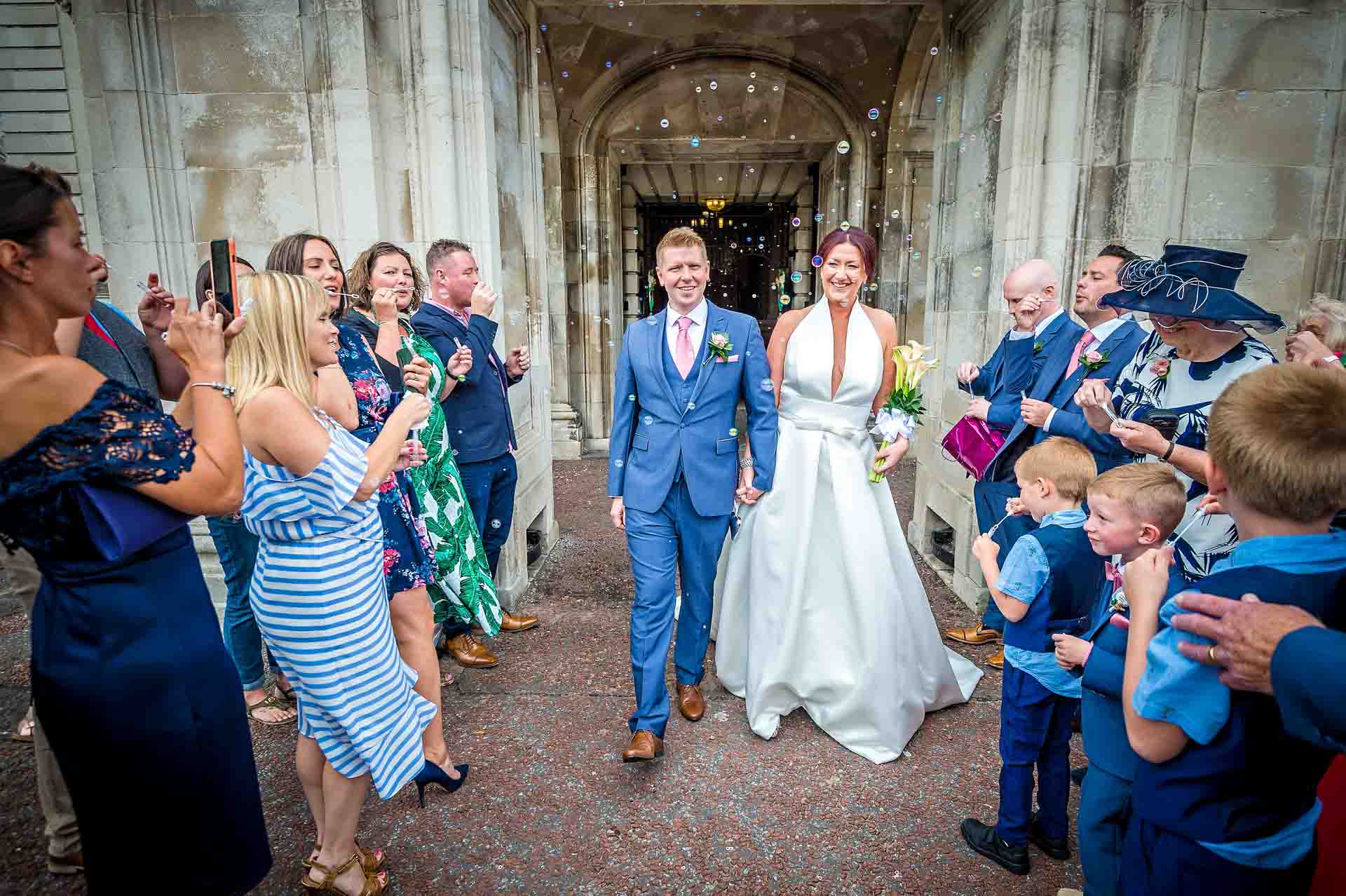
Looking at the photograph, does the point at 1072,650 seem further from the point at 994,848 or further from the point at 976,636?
the point at 976,636

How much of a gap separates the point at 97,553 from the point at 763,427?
2.47 m

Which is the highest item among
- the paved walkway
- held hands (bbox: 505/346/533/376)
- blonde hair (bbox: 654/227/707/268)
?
blonde hair (bbox: 654/227/707/268)

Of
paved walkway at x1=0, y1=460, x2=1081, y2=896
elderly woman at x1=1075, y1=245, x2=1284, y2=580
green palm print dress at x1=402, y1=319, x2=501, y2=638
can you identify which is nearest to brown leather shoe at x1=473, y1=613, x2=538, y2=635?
paved walkway at x1=0, y1=460, x2=1081, y2=896

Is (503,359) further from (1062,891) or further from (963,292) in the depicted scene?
(1062,891)

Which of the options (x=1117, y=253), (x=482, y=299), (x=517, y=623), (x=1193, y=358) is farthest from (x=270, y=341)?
(x=1117, y=253)

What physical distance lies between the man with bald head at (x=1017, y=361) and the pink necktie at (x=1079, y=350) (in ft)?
0.21

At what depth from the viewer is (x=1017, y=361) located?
390cm

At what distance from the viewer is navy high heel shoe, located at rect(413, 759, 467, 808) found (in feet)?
9.46

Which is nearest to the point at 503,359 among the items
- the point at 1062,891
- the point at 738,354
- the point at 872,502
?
the point at 738,354

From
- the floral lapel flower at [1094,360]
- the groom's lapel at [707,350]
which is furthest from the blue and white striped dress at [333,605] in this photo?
the floral lapel flower at [1094,360]

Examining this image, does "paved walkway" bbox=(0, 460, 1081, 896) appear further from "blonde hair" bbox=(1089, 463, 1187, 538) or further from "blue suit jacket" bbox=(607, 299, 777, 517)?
"blonde hair" bbox=(1089, 463, 1187, 538)

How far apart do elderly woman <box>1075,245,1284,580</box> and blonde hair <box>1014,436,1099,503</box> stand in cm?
18

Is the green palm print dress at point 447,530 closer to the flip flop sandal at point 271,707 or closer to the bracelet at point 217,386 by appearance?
the flip flop sandal at point 271,707

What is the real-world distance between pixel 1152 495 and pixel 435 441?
9.72 ft
